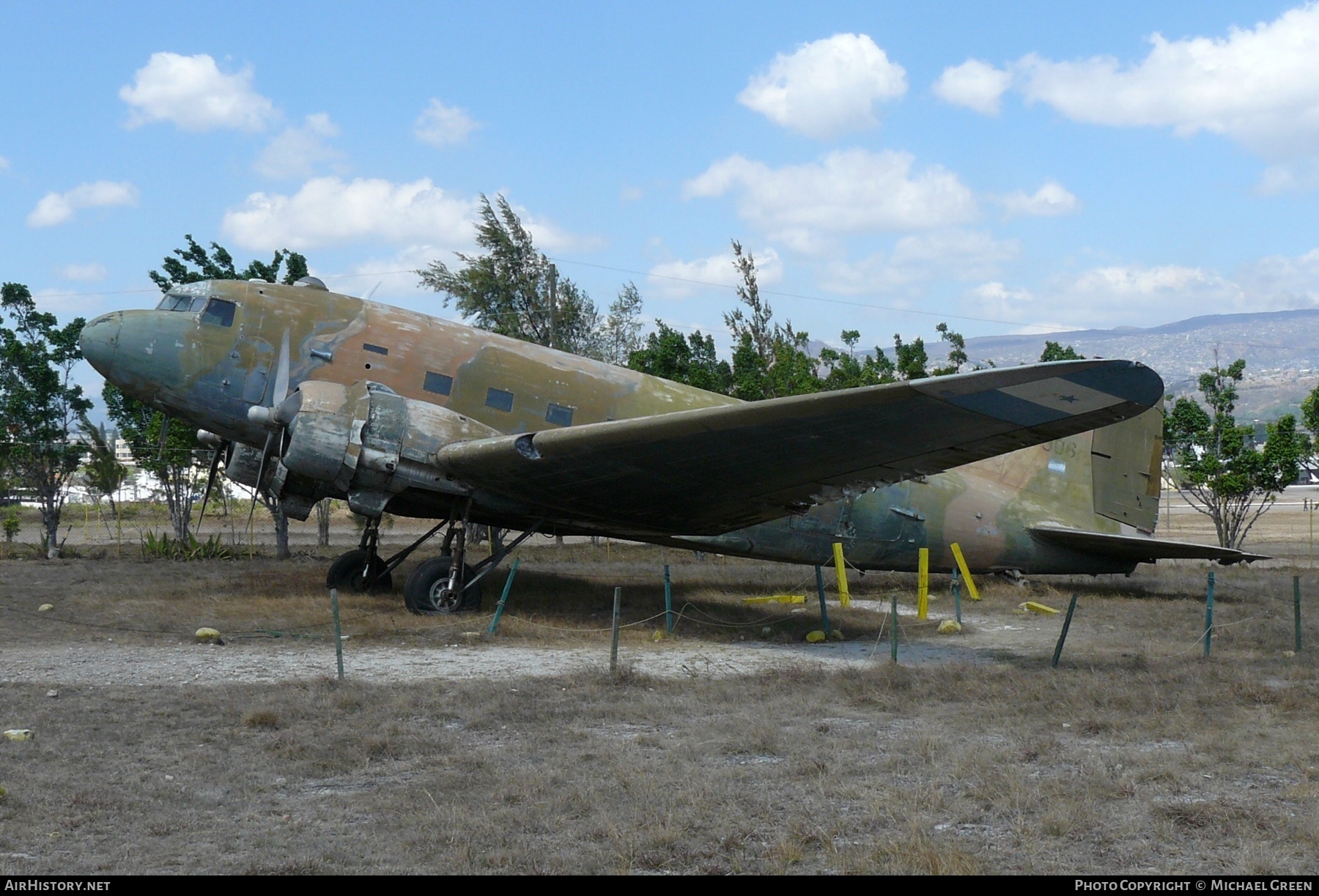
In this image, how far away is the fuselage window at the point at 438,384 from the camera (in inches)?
577

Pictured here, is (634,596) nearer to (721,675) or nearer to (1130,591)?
(721,675)

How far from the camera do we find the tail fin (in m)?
18.7

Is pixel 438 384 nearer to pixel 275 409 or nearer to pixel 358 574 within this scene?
pixel 275 409

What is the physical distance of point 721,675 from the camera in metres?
11.1

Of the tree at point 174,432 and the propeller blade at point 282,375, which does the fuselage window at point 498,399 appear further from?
the tree at point 174,432

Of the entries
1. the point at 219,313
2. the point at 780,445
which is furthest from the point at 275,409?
the point at 780,445

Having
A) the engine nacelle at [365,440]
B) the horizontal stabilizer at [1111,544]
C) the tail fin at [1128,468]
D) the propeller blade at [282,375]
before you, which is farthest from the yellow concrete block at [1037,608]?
the propeller blade at [282,375]

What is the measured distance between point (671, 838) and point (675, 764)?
1.72 meters

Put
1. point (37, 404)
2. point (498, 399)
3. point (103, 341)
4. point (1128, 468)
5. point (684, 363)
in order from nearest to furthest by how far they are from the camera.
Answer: point (103, 341) → point (498, 399) → point (1128, 468) → point (37, 404) → point (684, 363)

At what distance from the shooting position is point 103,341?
14258mm

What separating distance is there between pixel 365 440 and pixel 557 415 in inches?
117

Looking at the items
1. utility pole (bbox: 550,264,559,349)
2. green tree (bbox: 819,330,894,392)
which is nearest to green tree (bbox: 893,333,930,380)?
green tree (bbox: 819,330,894,392)

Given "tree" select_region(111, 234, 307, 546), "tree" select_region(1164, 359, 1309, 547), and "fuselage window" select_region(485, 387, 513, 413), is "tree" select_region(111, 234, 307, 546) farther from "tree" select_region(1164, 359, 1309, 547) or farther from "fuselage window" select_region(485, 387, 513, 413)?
"tree" select_region(1164, 359, 1309, 547)

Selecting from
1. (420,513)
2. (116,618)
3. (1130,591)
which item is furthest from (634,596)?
(1130,591)
